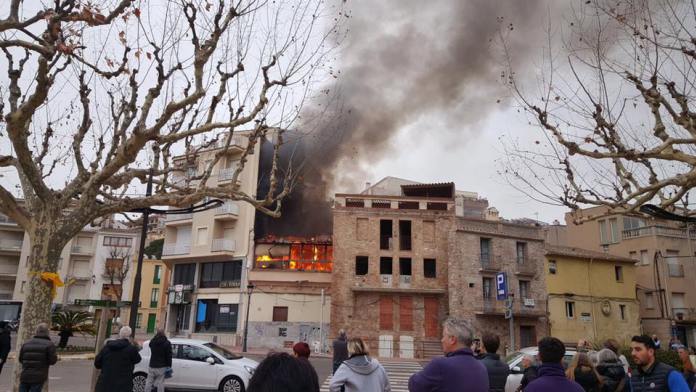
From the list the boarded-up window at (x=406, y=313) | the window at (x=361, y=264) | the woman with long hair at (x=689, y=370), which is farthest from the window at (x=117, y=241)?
the woman with long hair at (x=689, y=370)

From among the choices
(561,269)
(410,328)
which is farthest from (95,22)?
(561,269)

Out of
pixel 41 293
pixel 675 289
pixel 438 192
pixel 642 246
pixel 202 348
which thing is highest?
pixel 438 192

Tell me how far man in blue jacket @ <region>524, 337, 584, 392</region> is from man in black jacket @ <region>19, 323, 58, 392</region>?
7478 millimetres

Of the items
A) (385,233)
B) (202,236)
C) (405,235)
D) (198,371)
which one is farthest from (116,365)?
(202,236)

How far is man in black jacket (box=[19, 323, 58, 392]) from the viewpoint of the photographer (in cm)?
791

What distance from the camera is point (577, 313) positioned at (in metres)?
34.6

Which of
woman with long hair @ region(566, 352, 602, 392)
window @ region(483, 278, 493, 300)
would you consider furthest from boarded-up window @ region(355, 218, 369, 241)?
woman with long hair @ region(566, 352, 602, 392)

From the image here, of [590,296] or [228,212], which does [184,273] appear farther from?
[590,296]

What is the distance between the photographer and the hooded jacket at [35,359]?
26.0 ft

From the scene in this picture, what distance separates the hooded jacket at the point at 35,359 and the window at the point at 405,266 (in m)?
28.0

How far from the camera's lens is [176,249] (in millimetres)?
39031

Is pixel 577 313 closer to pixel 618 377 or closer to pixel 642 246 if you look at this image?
pixel 642 246

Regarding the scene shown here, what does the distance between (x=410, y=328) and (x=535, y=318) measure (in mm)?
8515

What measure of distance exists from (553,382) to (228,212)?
34758 mm
